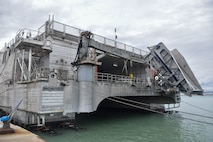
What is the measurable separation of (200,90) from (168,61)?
18.6 feet

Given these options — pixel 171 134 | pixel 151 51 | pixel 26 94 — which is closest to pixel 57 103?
pixel 26 94

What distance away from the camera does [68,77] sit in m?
14.3

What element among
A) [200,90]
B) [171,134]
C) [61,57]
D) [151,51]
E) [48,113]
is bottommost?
[171,134]

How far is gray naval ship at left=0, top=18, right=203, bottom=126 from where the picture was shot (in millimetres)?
12789

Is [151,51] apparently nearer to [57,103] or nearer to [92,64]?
[92,64]

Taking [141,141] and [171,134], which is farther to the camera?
[171,134]

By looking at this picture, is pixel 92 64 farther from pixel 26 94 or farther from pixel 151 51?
pixel 151 51

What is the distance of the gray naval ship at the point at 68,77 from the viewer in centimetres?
1279

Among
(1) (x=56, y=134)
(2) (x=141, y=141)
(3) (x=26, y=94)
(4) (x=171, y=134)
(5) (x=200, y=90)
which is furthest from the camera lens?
(5) (x=200, y=90)

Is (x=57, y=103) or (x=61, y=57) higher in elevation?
(x=61, y=57)

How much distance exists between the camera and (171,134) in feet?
43.1

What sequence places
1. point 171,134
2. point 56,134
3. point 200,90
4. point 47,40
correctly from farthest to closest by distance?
point 200,90 → point 47,40 → point 171,134 → point 56,134

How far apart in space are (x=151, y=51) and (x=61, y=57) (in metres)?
12.0

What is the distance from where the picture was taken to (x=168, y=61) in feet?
66.2
